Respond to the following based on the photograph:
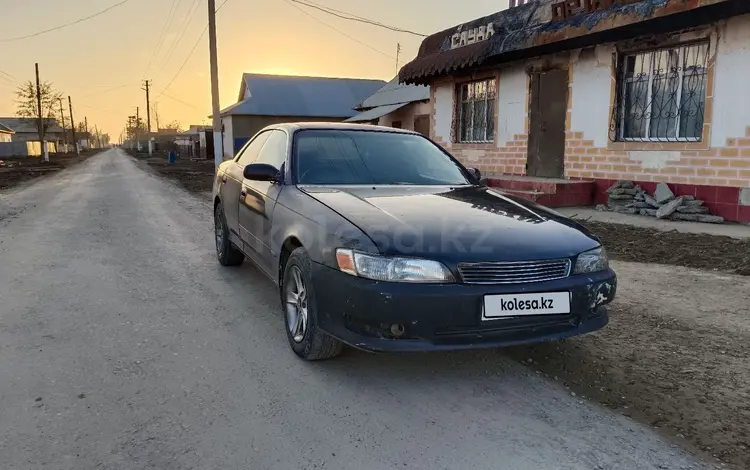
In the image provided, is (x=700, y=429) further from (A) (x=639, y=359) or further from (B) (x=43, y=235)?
(B) (x=43, y=235)

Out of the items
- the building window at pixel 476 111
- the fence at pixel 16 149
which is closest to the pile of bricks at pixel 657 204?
the building window at pixel 476 111

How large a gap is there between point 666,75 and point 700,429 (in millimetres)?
8019

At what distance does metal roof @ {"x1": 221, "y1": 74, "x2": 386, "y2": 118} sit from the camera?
36.4 m

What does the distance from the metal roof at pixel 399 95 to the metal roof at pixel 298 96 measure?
1026 centimetres

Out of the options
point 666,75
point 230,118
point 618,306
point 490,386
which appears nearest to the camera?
point 490,386

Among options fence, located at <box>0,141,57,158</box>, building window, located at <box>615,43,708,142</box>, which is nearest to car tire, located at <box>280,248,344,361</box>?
building window, located at <box>615,43,708,142</box>

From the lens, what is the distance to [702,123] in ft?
28.1

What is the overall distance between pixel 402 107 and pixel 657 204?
49.1 feet

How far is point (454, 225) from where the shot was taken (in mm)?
3180

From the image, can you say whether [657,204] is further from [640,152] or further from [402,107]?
[402,107]

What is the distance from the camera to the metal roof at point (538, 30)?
8.06 meters

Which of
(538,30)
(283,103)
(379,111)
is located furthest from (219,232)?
(283,103)

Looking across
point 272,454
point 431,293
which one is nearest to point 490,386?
point 431,293

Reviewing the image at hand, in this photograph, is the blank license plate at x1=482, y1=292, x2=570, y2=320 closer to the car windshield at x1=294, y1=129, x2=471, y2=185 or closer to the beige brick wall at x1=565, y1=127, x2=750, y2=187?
the car windshield at x1=294, y1=129, x2=471, y2=185
